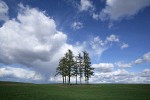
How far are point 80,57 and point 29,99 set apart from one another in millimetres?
52446

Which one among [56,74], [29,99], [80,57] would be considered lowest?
[29,99]

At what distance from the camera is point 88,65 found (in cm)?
7638

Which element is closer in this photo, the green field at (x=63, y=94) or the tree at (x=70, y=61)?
the green field at (x=63, y=94)

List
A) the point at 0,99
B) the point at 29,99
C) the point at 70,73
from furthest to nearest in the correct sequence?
the point at 70,73
the point at 29,99
the point at 0,99

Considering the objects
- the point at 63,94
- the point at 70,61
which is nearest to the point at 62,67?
the point at 70,61

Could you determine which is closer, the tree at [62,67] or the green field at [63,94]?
the green field at [63,94]

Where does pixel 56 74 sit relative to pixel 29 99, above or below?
above

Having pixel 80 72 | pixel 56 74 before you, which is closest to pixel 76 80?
pixel 80 72

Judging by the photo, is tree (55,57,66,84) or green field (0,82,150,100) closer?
green field (0,82,150,100)

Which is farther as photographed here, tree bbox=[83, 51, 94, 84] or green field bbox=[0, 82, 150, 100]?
tree bbox=[83, 51, 94, 84]

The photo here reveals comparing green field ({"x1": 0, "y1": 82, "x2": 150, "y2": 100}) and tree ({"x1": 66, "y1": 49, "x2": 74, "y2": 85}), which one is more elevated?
tree ({"x1": 66, "y1": 49, "x2": 74, "y2": 85})

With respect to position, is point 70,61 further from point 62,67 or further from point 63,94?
point 63,94

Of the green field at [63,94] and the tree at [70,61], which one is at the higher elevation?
the tree at [70,61]

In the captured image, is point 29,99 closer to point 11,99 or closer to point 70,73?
point 11,99
